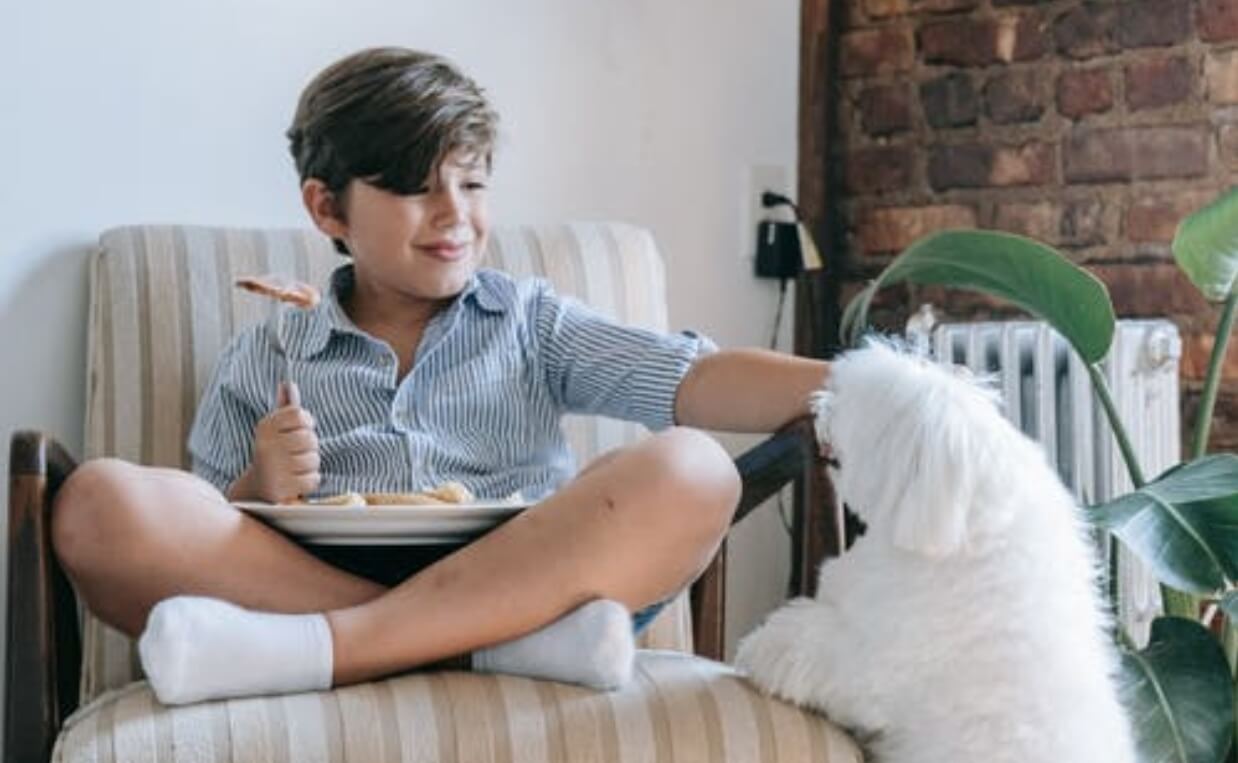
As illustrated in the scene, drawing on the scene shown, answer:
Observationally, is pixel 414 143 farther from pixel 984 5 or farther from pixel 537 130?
pixel 984 5

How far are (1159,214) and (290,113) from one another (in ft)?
3.69

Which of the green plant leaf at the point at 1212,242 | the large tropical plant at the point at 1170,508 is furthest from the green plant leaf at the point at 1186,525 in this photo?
the green plant leaf at the point at 1212,242

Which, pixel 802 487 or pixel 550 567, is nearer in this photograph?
pixel 550 567

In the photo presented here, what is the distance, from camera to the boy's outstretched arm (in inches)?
58.4

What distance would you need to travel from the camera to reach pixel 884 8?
2561 millimetres

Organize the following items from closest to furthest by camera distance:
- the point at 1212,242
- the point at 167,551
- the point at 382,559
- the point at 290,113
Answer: the point at 167,551 → the point at 382,559 → the point at 1212,242 → the point at 290,113

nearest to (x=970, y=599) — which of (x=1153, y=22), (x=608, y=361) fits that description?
(x=608, y=361)

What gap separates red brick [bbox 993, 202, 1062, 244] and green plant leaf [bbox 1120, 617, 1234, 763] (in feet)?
2.85

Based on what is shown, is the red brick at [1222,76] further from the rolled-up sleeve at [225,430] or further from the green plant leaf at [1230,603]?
the rolled-up sleeve at [225,430]

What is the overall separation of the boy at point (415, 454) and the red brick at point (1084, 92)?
937mm

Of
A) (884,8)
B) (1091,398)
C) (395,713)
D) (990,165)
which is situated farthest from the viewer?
(884,8)

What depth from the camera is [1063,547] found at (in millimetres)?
1243

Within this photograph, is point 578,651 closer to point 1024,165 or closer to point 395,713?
point 395,713

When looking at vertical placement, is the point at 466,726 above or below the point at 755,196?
below
